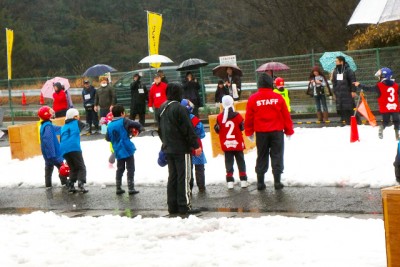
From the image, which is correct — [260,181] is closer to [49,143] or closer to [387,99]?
Result: [49,143]

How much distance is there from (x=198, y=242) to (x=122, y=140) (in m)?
5.03

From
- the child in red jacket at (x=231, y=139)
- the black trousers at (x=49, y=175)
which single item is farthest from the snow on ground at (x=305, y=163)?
the child in red jacket at (x=231, y=139)

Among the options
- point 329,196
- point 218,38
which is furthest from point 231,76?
point 218,38

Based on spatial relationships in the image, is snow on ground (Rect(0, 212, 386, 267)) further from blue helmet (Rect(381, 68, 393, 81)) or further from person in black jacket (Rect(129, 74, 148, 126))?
person in black jacket (Rect(129, 74, 148, 126))

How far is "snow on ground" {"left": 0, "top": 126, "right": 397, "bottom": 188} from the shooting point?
13.8 metres

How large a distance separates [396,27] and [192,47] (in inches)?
1269

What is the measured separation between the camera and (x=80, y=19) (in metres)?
62.6

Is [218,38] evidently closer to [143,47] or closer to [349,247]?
[143,47]

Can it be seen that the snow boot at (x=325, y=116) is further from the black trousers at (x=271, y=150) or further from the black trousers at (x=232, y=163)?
the black trousers at (x=271, y=150)

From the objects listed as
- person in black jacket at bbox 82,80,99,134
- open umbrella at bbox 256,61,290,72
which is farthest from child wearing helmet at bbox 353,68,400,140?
A: person in black jacket at bbox 82,80,99,134

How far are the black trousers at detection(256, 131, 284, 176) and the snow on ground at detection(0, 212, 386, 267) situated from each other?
9.50 ft

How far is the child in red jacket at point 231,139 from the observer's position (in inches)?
552

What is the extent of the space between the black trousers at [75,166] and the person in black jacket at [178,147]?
11.8 feet

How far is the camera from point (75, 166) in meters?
15.5
